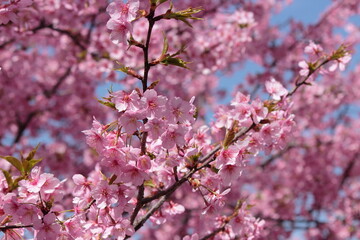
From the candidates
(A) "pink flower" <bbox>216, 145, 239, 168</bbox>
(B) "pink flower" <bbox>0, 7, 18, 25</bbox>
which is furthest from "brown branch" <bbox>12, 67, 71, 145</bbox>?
(A) "pink flower" <bbox>216, 145, 239, 168</bbox>

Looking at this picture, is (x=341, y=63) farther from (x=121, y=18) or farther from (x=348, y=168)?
(x=348, y=168)

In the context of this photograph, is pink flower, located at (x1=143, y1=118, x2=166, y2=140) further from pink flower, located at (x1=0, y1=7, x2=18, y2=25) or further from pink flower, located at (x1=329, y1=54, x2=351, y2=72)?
pink flower, located at (x1=329, y1=54, x2=351, y2=72)

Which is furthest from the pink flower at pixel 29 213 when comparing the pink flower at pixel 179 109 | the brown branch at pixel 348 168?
the brown branch at pixel 348 168

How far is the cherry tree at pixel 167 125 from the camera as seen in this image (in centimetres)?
218

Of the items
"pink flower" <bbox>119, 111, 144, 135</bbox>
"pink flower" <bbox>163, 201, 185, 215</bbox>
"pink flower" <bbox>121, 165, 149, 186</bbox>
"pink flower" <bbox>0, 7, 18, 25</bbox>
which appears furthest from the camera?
"pink flower" <bbox>163, 201, 185, 215</bbox>

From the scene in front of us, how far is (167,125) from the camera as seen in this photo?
2.15m

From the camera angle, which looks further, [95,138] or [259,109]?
[259,109]

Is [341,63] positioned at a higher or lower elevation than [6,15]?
lower

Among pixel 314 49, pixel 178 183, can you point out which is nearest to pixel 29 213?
pixel 178 183

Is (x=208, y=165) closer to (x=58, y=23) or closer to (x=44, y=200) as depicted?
(x=44, y=200)

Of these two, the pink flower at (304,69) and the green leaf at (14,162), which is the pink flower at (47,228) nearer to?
the green leaf at (14,162)

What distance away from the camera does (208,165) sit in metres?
2.53

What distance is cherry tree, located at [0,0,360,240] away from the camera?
2178 mm

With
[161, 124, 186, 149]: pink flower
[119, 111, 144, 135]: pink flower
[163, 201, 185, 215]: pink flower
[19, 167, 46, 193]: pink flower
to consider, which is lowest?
[163, 201, 185, 215]: pink flower
